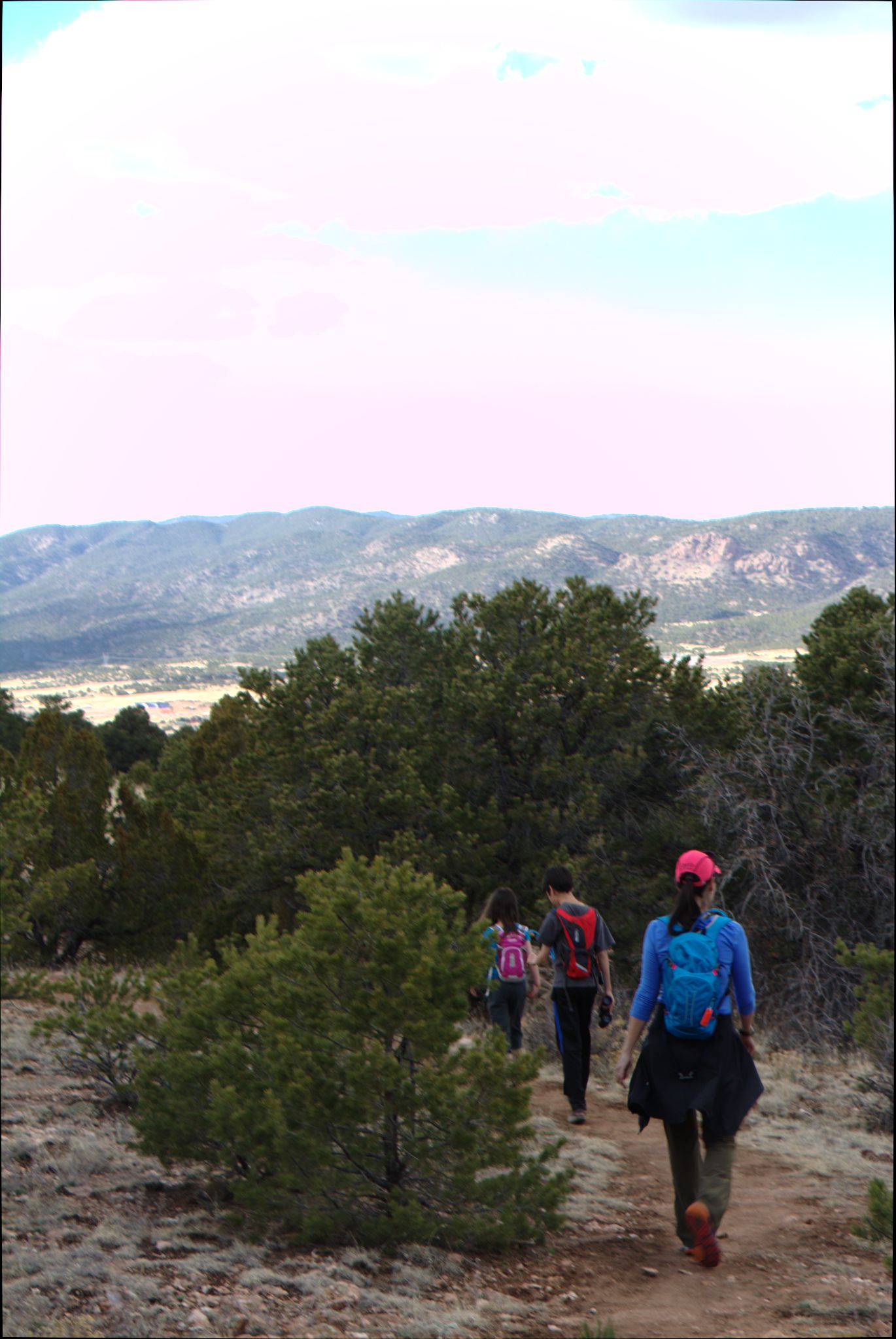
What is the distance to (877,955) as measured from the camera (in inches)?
178

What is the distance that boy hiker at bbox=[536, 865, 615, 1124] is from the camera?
22.0 ft

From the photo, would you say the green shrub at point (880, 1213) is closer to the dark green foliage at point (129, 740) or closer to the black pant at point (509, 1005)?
the black pant at point (509, 1005)

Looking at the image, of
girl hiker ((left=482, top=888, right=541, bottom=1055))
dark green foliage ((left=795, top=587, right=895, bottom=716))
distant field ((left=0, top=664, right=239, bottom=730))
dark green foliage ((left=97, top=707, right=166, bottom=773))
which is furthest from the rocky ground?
distant field ((left=0, top=664, right=239, bottom=730))

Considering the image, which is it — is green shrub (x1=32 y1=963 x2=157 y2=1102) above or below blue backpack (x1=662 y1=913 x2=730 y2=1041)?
below

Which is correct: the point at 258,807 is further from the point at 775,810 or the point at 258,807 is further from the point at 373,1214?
the point at 373,1214

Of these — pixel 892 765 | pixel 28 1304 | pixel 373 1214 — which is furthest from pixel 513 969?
Answer: pixel 892 765

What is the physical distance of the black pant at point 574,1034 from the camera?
6793 millimetres

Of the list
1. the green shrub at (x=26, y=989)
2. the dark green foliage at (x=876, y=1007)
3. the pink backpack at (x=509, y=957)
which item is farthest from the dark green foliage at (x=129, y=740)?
the dark green foliage at (x=876, y=1007)

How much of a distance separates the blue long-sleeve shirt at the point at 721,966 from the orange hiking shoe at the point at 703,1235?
0.74 m

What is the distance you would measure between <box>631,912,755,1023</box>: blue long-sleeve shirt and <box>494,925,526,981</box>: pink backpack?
2.96 metres

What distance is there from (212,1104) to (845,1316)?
2587mm

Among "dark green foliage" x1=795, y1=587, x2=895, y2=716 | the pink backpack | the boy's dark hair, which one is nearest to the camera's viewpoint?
the boy's dark hair

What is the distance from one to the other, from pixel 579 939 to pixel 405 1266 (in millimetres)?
2509

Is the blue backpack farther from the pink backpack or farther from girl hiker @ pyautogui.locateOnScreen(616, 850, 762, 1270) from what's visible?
the pink backpack
